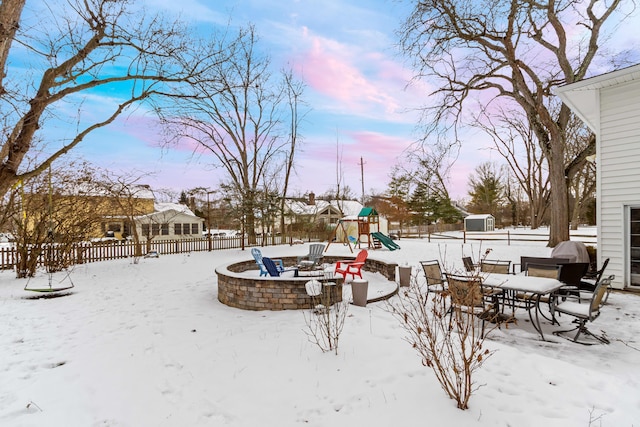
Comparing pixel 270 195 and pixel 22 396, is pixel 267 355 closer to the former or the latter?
pixel 22 396

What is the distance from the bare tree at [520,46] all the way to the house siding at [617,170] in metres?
4.85

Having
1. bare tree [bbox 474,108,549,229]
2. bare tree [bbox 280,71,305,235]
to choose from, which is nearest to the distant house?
bare tree [bbox 280,71,305,235]

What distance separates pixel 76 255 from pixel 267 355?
10316mm

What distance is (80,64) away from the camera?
612 cm

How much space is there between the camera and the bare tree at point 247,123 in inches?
738

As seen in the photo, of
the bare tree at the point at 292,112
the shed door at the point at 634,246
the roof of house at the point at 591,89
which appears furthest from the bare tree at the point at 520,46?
the bare tree at the point at 292,112

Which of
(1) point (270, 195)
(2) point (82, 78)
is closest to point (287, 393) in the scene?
(2) point (82, 78)

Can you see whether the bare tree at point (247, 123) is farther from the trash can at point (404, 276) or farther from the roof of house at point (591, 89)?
the roof of house at point (591, 89)

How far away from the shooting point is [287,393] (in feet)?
9.73

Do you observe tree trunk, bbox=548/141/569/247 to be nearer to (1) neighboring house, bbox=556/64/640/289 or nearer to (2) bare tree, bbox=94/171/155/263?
(1) neighboring house, bbox=556/64/640/289

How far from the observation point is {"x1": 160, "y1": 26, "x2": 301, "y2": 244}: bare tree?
18.7 m

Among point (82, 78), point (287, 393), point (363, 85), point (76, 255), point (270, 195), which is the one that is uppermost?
point (363, 85)

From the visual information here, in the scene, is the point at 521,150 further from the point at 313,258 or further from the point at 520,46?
the point at 313,258

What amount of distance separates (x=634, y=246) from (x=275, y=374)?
8.33 metres
